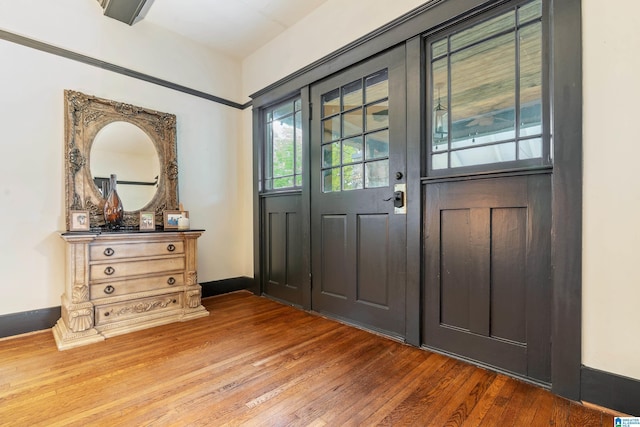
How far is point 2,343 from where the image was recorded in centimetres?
217

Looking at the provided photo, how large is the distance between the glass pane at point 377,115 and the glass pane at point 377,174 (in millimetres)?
298

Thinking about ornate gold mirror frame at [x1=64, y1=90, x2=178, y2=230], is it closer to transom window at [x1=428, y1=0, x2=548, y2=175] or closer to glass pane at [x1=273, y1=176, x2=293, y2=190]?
glass pane at [x1=273, y1=176, x2=293, y2=190]

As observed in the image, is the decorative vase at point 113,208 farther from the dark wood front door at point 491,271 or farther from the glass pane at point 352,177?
the dark wood front door at point 491,271

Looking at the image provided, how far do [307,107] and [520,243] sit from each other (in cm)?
215

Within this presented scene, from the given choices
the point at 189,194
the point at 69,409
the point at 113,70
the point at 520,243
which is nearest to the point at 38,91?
the point at 113,70

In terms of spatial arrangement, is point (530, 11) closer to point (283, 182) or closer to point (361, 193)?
point (361, 193)

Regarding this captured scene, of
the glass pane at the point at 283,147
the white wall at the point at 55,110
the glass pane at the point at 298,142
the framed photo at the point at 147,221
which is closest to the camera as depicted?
the white wall at the point at 55,110

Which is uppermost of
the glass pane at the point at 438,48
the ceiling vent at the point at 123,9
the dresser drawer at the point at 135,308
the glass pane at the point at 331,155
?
the ceiling vent at the point at 123,9

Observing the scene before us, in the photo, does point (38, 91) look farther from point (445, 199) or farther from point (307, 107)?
point (445, 199)

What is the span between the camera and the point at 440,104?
206cm

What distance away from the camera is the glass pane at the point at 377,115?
2.32 m

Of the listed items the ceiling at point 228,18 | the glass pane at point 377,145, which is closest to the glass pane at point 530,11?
the glass pane at point 377,145

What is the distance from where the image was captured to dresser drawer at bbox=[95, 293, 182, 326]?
2365 mm

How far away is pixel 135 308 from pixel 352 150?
2330 mm
